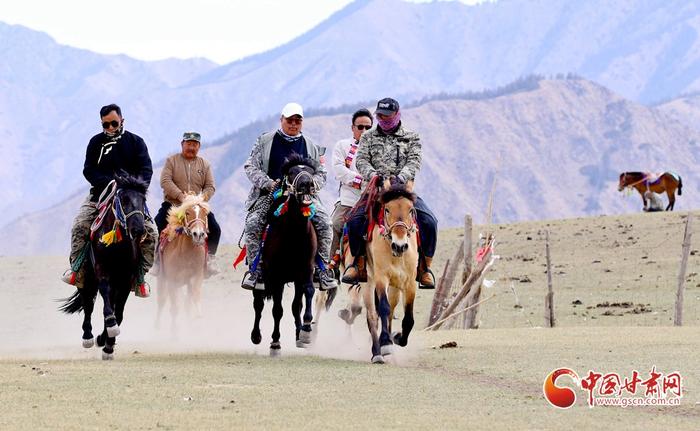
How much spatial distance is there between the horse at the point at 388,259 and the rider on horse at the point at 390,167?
7.0 inches

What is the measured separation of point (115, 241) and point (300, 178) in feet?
6.78

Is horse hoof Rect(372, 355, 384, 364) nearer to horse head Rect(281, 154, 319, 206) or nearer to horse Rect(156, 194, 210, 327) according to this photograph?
horse head Rect(281, 154, 319, 206)

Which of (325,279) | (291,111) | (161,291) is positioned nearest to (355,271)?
(325,279)

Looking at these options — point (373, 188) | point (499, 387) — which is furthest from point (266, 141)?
point (499, 387)

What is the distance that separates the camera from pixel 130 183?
1355 centimetres

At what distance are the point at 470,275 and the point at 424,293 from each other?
1046cm

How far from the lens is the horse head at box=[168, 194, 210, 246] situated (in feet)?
58.6

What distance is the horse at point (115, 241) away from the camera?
43.8ft

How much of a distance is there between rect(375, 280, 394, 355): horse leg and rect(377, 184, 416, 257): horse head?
44cm

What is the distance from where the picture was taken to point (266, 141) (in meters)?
14.6

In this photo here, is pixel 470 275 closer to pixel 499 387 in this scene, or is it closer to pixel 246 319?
pixel 246 319

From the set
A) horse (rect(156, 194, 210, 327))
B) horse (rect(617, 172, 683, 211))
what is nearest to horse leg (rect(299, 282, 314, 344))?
horse (rect(156, 194, 210, 327))

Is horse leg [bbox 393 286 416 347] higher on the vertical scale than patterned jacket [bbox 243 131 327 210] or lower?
lower

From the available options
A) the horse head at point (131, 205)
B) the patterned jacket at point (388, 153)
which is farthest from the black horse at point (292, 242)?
the horse head at point (131, 205)
